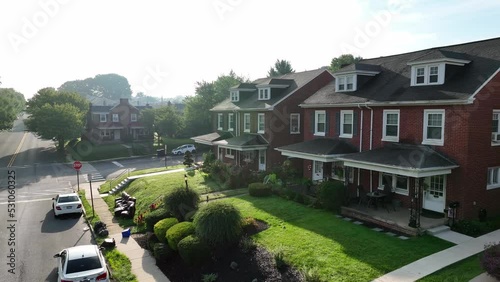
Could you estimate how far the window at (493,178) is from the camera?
1758 centimetres

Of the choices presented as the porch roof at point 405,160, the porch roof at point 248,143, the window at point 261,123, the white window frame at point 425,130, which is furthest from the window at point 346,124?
the window at point 261,123

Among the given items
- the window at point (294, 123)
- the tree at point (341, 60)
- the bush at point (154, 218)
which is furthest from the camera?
the tree at point (341, 60)

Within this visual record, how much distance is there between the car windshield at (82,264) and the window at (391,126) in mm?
15938

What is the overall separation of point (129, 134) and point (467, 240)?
62.6m

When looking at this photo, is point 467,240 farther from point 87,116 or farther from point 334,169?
point 87,116

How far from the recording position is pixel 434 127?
696 inches

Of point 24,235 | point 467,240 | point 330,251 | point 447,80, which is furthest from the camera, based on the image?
point 24,235

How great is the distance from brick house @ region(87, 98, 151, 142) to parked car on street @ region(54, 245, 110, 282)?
5650cm

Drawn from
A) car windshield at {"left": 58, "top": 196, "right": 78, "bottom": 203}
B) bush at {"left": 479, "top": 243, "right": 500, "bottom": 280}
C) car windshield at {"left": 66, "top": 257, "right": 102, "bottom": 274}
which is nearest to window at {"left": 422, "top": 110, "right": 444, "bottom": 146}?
bush at {"left": 479, "top": 243, "right": 500, "bottom": 280}

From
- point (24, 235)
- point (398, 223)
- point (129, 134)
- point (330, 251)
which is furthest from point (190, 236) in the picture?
point (129, 134)

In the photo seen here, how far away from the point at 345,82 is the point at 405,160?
30.7 ft

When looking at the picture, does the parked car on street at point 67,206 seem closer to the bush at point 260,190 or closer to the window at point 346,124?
the bush at point 260,190

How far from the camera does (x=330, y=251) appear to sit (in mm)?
13633

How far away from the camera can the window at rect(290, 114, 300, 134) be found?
30.6m
